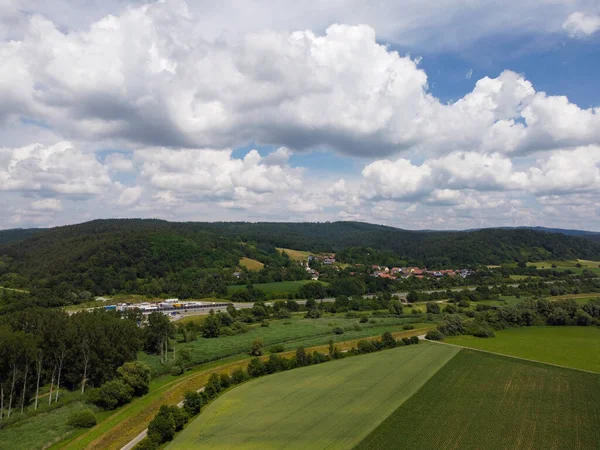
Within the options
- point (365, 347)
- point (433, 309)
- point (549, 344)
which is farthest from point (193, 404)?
point (433, 309)

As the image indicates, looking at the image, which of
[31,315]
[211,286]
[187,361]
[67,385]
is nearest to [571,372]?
[187,361]

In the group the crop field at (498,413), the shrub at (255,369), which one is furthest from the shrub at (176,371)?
the crop field at (498,413)

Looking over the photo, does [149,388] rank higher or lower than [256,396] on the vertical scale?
lower

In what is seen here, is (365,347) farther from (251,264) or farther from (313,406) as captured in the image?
(251,264)

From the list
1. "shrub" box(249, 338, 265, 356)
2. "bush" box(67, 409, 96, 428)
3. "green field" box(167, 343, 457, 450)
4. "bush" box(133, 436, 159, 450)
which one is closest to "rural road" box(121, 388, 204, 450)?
"bush" box(133, 436, 159, 450)

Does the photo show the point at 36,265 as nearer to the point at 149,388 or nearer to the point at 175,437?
the point at 149,388

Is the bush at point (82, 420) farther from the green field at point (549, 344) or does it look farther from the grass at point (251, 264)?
the grass at point (251, 264)
